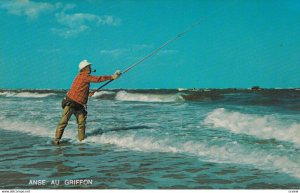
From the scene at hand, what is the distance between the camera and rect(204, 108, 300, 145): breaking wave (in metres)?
8.38

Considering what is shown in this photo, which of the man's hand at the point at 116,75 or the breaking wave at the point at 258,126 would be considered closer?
the man's hand at the point at 116,75

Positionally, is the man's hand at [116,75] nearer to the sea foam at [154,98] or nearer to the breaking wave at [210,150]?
the breaking wave at [210,150]

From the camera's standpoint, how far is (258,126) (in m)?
9.87

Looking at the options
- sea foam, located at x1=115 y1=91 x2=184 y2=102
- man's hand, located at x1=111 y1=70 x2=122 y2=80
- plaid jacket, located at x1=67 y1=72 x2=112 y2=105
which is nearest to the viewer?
man's hand, located at x1=111 y1=70 x2=122 y2=80

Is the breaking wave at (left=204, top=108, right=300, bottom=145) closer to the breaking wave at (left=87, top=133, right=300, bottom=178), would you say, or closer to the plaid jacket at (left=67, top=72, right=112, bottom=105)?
the breaking wave at (left=87, top=133, right=300, bottom=178)

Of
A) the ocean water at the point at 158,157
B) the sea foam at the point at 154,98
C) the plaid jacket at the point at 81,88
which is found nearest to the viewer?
the ocean water at the point at 158,157

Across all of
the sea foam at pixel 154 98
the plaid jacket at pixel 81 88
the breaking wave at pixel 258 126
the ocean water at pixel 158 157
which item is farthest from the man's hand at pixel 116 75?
the sea foam at pixel 154 98

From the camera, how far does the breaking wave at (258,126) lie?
8.38 meters

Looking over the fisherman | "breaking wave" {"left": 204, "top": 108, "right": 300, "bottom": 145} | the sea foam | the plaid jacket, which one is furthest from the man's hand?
the sea foam

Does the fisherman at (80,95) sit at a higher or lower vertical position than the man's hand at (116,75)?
lower

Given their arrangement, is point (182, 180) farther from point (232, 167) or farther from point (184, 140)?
point (184, 140)

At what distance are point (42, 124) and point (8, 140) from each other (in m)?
2.47

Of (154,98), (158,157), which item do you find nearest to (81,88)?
(158,157)

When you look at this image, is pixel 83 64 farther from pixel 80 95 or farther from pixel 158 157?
pixel 158 157
